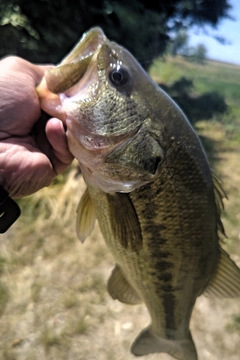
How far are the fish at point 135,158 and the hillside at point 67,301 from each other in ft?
5.74

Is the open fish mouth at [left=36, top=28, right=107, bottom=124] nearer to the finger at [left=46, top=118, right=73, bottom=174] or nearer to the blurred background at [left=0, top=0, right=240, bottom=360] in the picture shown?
the finger at [left=46, top=118, right=73, bottom=174]

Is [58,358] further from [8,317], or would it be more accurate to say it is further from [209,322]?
[209,322]

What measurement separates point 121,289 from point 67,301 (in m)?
1.73

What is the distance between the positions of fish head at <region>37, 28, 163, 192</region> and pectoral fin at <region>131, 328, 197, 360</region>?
3.35ft

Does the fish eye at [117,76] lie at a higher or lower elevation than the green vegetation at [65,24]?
higher

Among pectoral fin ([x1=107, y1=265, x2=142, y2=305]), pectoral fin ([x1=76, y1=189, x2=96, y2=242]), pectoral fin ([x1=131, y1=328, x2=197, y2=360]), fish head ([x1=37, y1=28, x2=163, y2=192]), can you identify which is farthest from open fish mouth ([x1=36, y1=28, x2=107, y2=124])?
pectoral fin ([x1=131, y1=328, x2=197, y2=360])

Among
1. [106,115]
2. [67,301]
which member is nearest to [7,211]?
[106,115]

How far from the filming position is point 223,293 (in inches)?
67.9

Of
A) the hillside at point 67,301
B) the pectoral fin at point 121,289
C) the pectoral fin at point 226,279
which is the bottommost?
the hillside at point 67,301

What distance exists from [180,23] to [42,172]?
7048 mm

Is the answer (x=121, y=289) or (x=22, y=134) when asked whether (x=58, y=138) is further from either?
(x=121, y=289)

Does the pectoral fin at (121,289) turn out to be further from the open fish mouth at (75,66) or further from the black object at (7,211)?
the open fish mouth at (75,66)

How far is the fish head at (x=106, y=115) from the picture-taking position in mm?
1400

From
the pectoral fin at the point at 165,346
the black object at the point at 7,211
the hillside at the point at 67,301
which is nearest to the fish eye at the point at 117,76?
the black object at the point at 7,211
